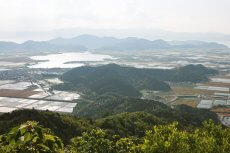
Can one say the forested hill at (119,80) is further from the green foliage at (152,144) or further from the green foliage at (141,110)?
the green foliage at (152,144)

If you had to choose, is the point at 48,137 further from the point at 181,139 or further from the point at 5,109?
the point at 5,109

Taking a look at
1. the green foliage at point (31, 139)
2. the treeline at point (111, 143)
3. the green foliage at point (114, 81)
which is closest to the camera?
the green foliage at point (31, 139)

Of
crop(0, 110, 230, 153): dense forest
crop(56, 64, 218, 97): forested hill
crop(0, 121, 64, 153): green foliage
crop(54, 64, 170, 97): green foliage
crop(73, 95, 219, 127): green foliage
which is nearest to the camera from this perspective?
crop(0, 121, 64, 153): green foliage

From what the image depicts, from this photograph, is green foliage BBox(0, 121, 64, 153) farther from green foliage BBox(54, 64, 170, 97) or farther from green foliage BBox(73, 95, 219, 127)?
green foliage BBox(54, 64, 170, 97)

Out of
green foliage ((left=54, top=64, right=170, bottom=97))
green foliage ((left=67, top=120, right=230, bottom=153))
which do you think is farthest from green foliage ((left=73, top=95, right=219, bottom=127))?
green foliage ((left=67, top=120, right=230, bottom=153))

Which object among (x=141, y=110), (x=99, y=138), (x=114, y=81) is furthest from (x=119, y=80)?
(x=99, y=138)

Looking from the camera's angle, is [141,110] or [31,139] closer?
[31,139]

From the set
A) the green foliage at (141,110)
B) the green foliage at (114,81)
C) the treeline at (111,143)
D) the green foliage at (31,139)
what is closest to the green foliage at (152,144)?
the treeline at (111,143)

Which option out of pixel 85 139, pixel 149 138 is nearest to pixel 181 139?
pixel 149 138

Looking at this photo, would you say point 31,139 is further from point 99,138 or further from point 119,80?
point 119,80
